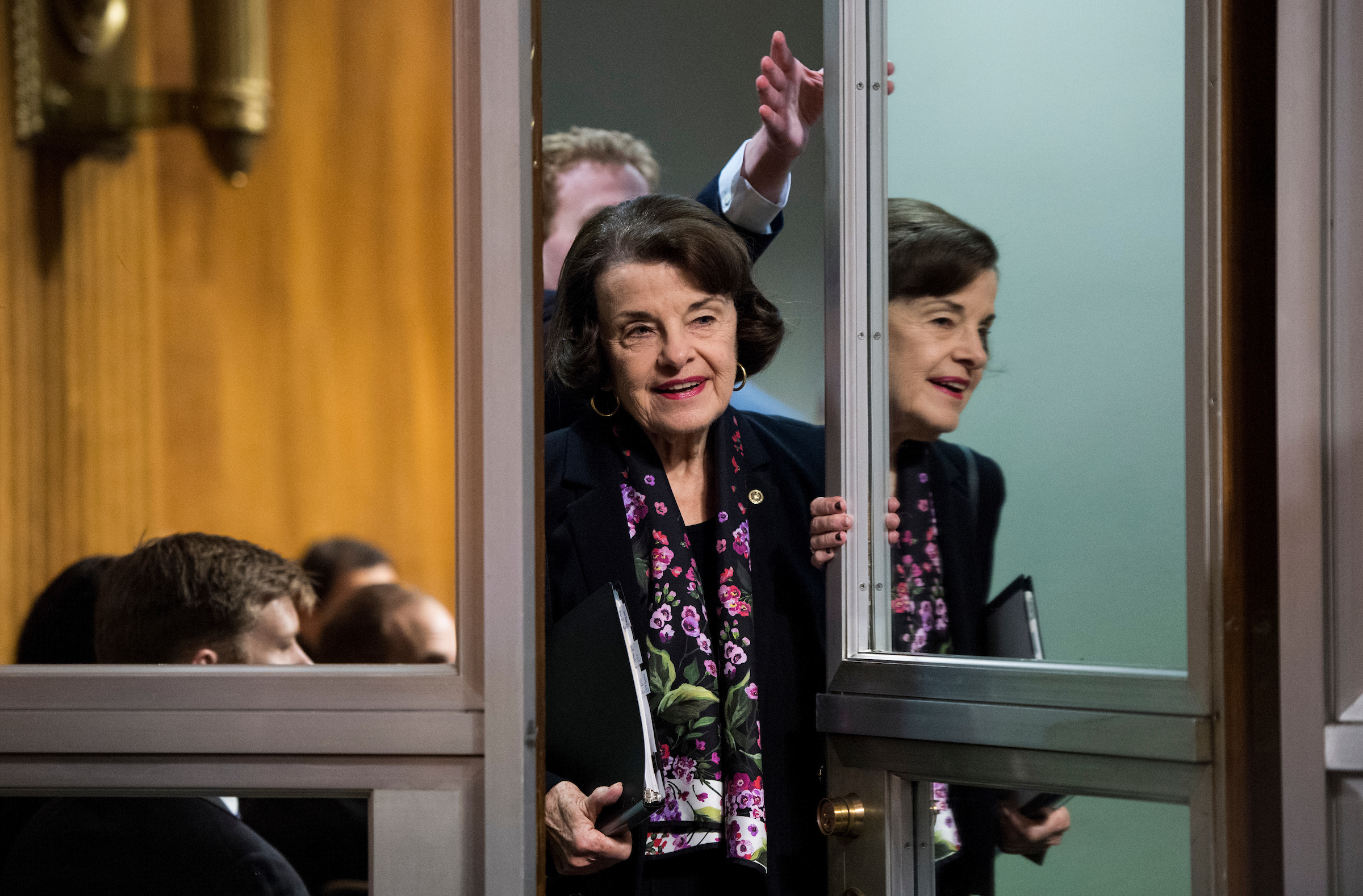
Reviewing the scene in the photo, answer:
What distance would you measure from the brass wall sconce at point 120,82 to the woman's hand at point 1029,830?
104 cm

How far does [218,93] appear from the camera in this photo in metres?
1.06

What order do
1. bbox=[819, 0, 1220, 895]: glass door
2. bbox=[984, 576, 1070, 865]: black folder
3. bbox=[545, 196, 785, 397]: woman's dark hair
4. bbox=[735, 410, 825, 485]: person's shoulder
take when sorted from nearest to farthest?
bbox=[819, 0, 1220, 895]: glass door → bbox=[984, 576, 1070, 865]: black folder → bbox=[545, 196, 785, 397]: woman's dark hair → bbox=[735, 410, 825, 485]: person's shoulder

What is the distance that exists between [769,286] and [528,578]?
37.5 inches

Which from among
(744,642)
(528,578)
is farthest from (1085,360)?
(528,578)

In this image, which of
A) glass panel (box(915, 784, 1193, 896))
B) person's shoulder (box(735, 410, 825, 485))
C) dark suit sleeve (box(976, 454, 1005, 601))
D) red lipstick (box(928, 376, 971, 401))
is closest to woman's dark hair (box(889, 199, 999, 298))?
red lipstick (box(928, 376, 971, 401))

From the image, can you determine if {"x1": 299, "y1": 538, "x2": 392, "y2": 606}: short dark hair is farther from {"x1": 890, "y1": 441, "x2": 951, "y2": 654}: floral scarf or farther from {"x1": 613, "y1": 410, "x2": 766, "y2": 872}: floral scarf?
{"x1": 890, "y1": 441, "x2": 951, "y2": 654}: floral scarf

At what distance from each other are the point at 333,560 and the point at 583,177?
996 mm

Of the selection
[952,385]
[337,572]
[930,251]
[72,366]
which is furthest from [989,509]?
[72,366]

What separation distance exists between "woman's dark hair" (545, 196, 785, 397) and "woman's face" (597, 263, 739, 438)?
0.02 metres

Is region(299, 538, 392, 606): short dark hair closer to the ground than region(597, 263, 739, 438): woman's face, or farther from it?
closer to the ground

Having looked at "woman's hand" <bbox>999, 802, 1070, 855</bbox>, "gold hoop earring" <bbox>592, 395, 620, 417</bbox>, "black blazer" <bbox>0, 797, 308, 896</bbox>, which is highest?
"gold hoop earring" <bbox>592, 395, 620, 417</bbox>

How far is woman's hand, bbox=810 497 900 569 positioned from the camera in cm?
141

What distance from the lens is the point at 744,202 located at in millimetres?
1733

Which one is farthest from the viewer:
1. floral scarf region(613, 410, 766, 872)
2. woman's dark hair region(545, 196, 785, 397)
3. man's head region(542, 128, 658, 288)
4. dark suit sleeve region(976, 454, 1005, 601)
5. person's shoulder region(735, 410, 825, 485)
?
man's head region(542, 128, 658, 288)
